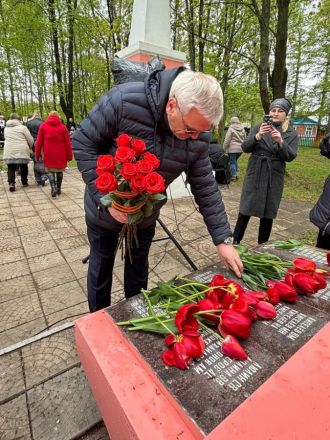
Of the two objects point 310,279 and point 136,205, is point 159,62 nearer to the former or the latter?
point 136,205

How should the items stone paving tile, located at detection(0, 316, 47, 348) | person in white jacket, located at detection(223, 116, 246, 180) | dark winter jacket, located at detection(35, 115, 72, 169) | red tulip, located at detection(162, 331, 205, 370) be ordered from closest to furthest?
red tulip, located at detection(162, 331, 205, 370) → stone paving tile, located at detection(0, 316, 47, 348) → dark winter jacket, located at detection(35, 115, 72, 169) → person in white jacket, located at detection(223, 116, 246, 180)

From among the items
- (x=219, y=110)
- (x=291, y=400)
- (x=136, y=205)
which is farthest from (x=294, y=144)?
(x=291, y=400)

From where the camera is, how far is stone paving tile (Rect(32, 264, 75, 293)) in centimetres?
285

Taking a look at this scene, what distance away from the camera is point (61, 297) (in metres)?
2.64

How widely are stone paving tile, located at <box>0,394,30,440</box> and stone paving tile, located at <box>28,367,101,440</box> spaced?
0.11ft

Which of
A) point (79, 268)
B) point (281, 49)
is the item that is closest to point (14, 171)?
point (79, 268)

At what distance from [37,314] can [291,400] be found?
7.04 feet

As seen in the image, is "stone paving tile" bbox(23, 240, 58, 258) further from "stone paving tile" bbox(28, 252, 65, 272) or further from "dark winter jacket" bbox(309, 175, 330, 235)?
"dark winter jacket" bbox(309, 175, 330, 235)

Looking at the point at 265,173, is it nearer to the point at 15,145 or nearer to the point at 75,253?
the point at 75,253

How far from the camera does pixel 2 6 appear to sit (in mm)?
17172

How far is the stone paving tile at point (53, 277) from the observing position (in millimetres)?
2845

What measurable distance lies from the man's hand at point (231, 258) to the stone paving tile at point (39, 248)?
2632 millimetres

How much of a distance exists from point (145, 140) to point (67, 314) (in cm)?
168

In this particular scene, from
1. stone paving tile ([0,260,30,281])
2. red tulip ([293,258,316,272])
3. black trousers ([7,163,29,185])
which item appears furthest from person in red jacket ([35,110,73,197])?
red tulip ([293,258,316,272])
